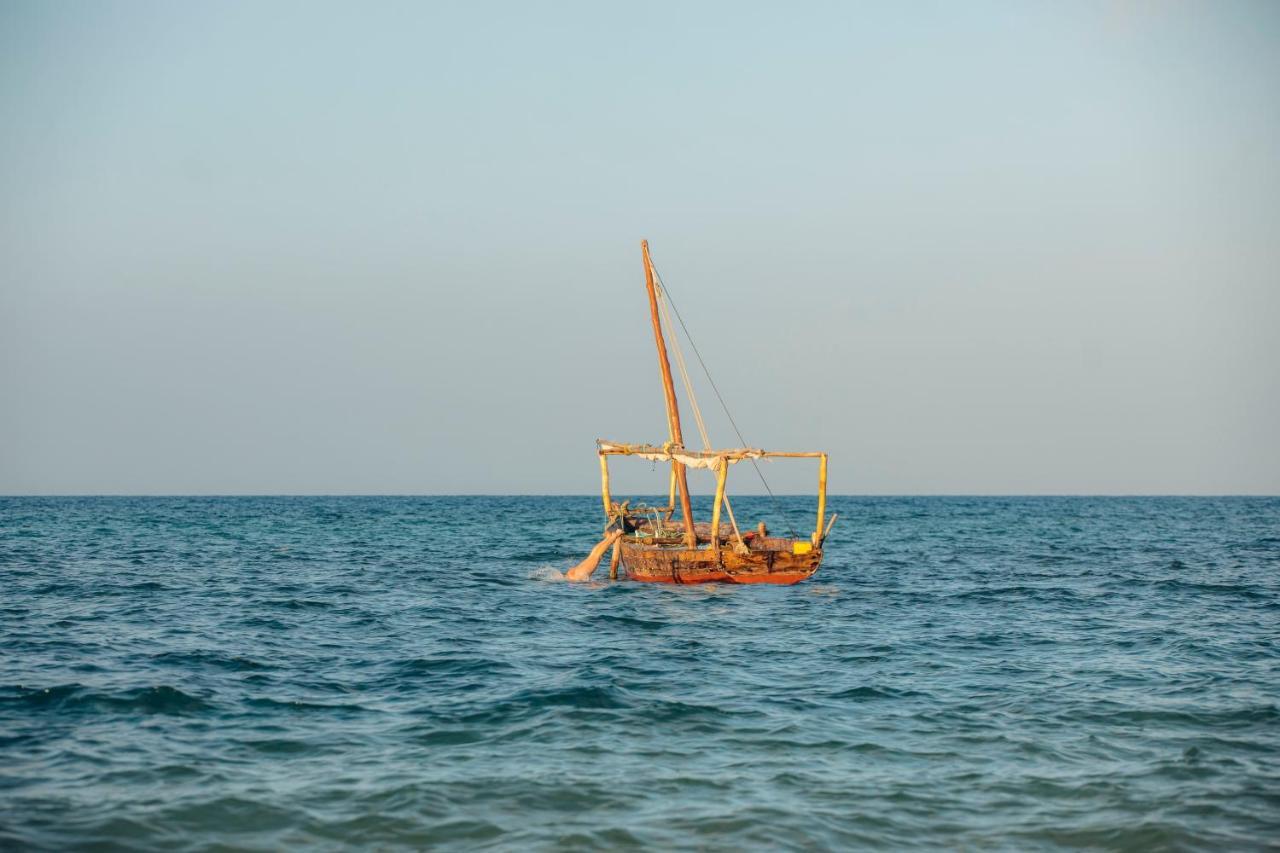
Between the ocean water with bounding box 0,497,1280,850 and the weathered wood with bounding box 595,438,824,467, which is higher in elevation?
the weathered wood with bounding box 595,438,824,467

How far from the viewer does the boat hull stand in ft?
119

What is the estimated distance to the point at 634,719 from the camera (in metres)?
17.0

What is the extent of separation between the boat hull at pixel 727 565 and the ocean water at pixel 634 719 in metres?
0.98

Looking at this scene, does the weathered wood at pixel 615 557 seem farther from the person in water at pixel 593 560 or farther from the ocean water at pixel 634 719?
the ocean water at pixel 634 719

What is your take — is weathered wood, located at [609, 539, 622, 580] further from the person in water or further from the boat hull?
the boat hull

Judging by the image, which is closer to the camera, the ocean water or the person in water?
the ocean water

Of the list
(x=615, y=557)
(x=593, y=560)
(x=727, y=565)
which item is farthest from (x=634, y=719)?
(x=593, y=560)

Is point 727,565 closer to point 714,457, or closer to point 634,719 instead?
point 714,457

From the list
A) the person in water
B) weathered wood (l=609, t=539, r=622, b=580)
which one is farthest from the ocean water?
the person in water

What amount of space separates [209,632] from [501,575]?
18.6 m

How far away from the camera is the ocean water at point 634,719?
39.9ft

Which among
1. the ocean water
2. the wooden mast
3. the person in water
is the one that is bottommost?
the ocean water

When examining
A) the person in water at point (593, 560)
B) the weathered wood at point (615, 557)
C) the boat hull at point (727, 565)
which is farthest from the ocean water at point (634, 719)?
the person in water at point (593, 560)

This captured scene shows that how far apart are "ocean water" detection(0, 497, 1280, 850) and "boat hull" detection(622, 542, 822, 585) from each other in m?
0.98
